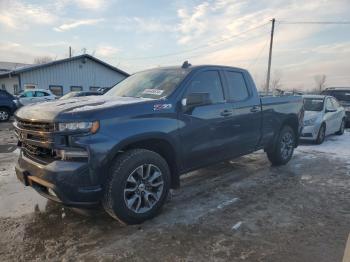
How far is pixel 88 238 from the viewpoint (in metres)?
3.65

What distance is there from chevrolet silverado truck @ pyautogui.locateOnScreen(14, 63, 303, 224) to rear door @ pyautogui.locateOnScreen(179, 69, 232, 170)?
1 cm

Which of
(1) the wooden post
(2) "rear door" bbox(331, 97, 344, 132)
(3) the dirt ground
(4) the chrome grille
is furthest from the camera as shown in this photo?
(2) "rear door" bbox(331, 97, 344, 132)

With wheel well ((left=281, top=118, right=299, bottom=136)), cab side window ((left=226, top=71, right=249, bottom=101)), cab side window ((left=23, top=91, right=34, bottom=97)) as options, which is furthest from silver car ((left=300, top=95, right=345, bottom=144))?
cab side window ((left=23, top=91, right=34, bottom=97))

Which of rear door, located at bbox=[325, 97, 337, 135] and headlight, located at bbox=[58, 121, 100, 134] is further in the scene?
rear door, located at bbox=[325, 97, 337, 135]

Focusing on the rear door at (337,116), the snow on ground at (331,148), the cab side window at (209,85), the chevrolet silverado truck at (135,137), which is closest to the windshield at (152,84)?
the chevrolet silverado truck at (135,137)

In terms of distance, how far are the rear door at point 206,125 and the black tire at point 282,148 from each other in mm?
2035

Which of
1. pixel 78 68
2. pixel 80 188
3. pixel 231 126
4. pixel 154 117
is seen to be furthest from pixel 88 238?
pixel 78 68

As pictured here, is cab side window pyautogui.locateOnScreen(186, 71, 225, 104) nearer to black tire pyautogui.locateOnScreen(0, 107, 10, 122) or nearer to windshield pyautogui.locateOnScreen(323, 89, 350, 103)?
windshield pyautogui.locateOnScreen(323, 89, 350, 103)

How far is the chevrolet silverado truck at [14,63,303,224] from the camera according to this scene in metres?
3.51

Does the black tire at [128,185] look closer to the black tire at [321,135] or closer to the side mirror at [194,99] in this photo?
the side mirror at [194,99]

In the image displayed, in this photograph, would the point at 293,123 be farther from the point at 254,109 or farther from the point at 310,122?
the point at 310,122

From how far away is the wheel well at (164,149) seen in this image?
4.09 metres

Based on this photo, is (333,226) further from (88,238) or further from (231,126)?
(88,238)

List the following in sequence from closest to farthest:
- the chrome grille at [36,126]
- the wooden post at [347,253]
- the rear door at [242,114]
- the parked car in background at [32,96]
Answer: the wooden post at [347,253] < the chrome grille at [36,126] < the rear door at [242,114] < the parked car in background at [32,96]
